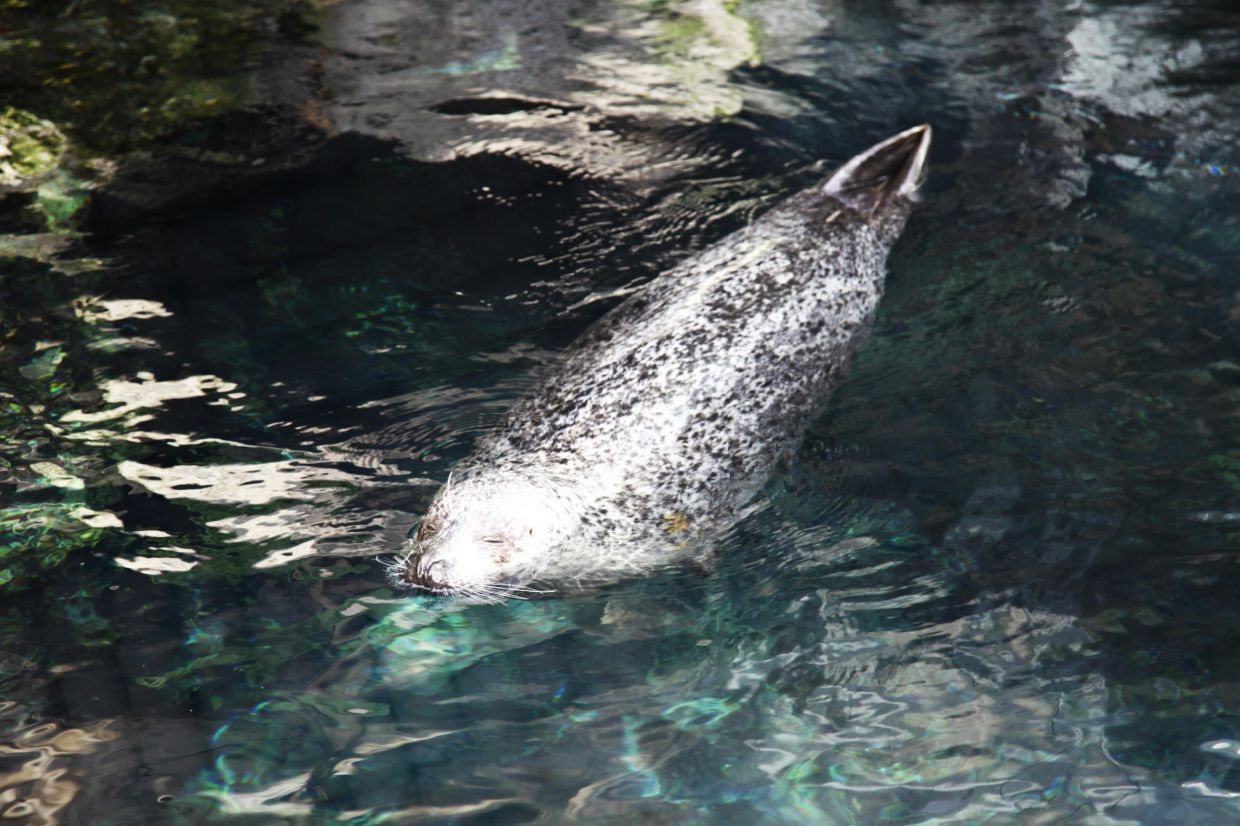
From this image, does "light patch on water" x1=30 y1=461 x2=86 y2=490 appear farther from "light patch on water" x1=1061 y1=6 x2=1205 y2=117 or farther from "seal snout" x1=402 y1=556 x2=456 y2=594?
"light patch on water" x1=1061 y1=6 x2=1205 y2=117

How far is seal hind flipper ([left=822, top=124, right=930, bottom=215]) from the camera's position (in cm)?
557

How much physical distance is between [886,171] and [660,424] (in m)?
2.45

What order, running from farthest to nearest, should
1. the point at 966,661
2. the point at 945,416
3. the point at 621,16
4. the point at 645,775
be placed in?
1. the point at 621,16
2. the point at 945,416
3. the point at 966,661
4. the point at 645,775

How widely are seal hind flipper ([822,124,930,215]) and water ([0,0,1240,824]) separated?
11.5 inches

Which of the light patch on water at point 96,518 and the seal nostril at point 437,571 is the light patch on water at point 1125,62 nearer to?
the seal nostril at point 437,571

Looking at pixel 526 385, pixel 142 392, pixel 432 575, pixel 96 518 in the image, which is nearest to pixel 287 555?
pixel 432 575

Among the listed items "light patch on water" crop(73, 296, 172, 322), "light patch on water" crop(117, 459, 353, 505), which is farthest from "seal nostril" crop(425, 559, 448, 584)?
"light patch on water" crop(73, 296, 172, 322)

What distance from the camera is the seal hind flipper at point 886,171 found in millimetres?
5566

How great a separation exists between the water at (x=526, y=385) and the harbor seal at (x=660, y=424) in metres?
0.15

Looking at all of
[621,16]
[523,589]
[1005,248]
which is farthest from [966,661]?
[621,16]

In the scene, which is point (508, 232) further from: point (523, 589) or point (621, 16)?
point (621, 16)

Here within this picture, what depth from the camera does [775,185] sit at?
19.6 feet

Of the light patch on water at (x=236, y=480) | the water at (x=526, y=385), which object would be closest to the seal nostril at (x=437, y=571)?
the water at (x=526, y=385)

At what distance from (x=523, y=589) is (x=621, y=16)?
5161 mm
